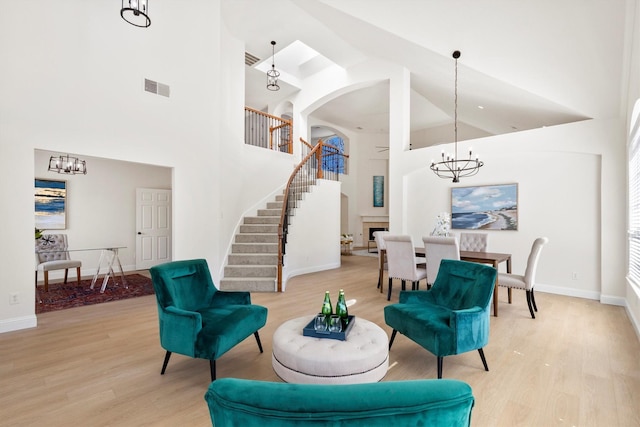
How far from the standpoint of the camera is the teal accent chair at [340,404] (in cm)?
71

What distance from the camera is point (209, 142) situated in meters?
5.48

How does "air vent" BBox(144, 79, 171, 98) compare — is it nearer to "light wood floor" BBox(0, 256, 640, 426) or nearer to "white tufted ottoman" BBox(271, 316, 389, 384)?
"light wood floor" BBox(0, 256, 640, 426)

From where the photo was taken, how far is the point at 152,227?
7.59 metres

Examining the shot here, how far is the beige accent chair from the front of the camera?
206 inches

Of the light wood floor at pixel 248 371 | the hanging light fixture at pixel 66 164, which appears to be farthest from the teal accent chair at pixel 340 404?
the hanging light fixture at pixel 66 164

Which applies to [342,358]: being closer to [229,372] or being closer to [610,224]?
[229,372]

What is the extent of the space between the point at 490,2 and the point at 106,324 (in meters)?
6.27

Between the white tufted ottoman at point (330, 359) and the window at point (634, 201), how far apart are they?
376 centimetres

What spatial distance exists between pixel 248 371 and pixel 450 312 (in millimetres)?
1824

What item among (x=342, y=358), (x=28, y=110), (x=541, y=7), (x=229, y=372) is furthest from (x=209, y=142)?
(x=541, y=7)

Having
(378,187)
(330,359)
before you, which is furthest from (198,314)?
(378,187)

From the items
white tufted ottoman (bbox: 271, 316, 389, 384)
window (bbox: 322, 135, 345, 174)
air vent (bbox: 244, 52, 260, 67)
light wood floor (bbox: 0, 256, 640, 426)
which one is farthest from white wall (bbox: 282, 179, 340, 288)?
white tufted ottoman (bbox: 271, 316, 389, 384)

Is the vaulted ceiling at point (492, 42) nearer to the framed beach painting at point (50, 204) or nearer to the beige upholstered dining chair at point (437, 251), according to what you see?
the beige upholstered dining chair at point (437, 251)

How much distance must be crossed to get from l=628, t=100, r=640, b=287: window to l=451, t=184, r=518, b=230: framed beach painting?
5.52 feet
